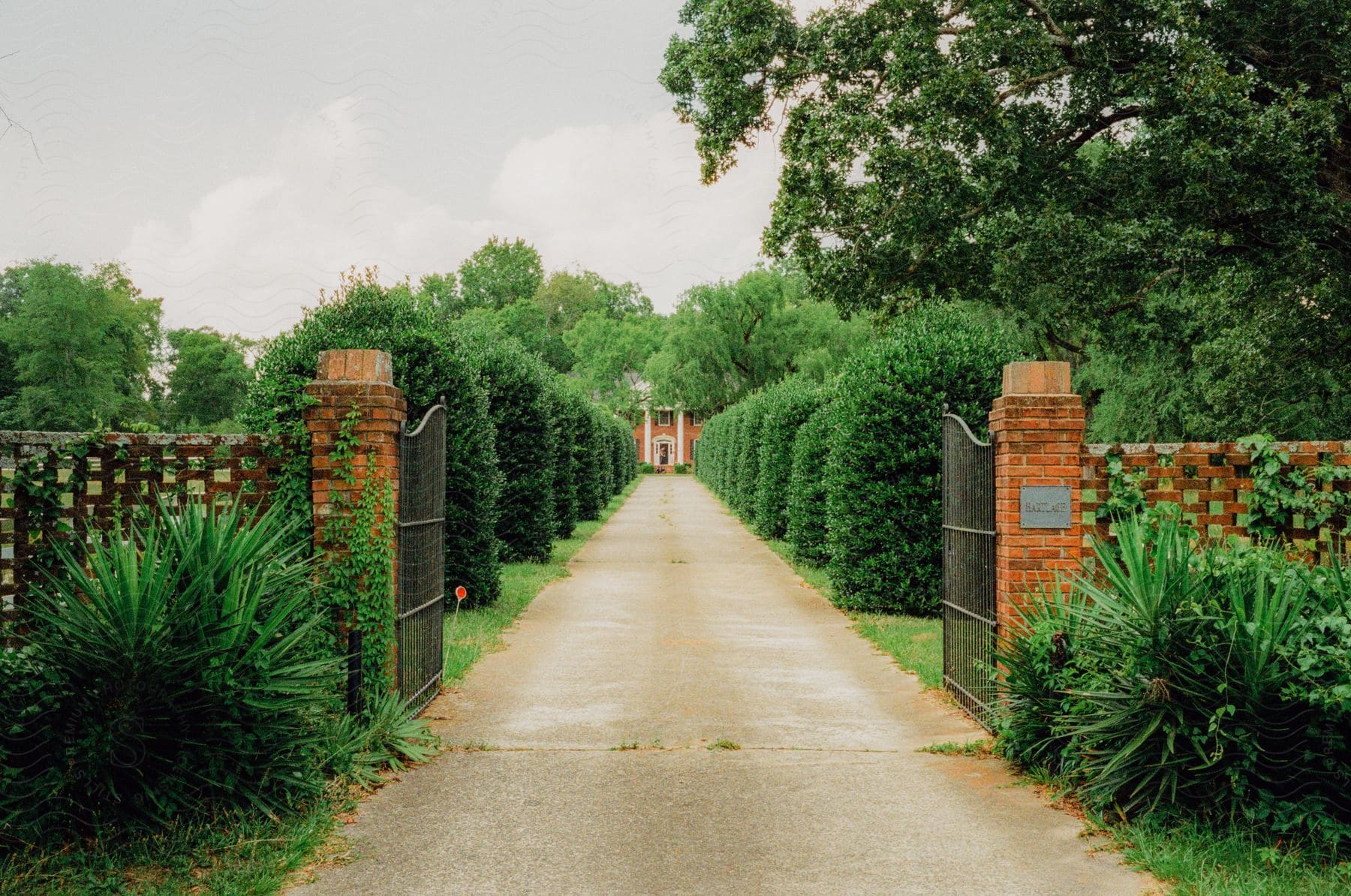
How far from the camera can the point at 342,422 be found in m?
5.95

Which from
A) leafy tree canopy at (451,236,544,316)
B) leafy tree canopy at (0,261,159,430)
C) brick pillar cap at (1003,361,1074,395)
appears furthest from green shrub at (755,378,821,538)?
leafy tree canopy at (451,236,544,316)

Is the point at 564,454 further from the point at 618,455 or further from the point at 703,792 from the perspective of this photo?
the point at 618,455

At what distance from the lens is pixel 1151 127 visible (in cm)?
1495

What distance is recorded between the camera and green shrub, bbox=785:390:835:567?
15.5m

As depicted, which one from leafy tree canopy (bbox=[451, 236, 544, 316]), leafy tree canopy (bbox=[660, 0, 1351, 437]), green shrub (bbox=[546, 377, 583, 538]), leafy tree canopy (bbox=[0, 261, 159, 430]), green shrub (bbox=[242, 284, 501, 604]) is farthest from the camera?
leafy tree canopy (bbox=[451, 236, 544, 316])

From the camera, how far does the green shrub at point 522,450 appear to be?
15438mm

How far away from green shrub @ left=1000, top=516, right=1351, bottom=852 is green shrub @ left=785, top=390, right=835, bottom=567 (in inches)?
395

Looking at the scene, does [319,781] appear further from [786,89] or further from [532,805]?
[786,89]

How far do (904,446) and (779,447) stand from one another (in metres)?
9.46

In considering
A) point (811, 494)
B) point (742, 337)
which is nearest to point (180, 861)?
point (811, 494)

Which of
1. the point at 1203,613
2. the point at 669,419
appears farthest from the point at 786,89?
the point at 669,419

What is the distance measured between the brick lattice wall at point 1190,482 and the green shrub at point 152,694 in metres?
4.90

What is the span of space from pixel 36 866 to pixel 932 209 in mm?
14645

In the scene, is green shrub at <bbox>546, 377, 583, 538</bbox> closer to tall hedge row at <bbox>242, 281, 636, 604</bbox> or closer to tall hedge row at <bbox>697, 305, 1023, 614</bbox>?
tall hedge row at <bbox>242, 281, 636, 604</bbox>
